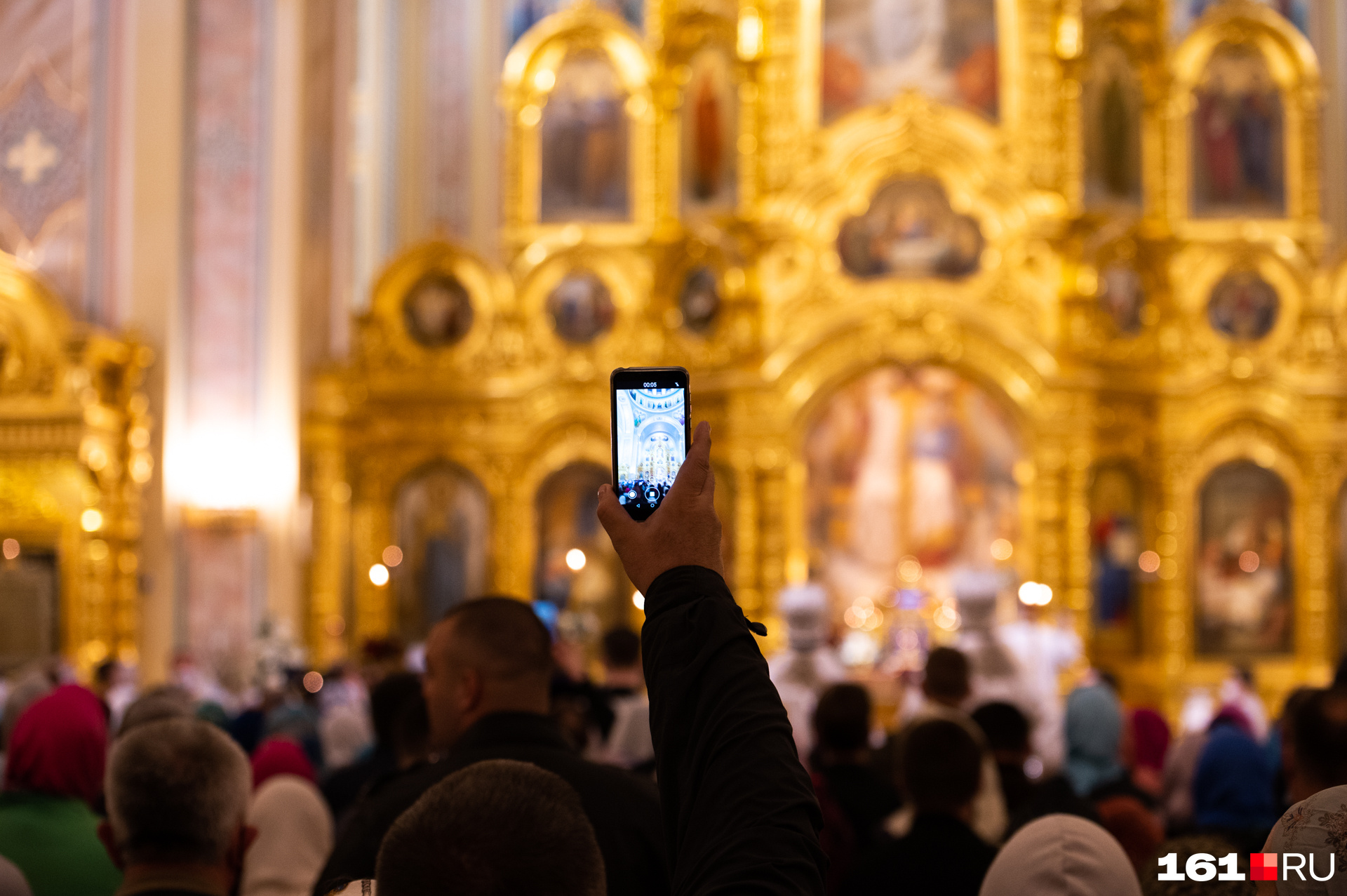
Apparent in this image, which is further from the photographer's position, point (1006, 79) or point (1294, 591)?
point (1006, 79)

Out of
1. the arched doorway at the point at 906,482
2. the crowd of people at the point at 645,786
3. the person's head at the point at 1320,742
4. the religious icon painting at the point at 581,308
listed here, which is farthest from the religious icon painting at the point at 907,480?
the person's head at the point at 1320,742

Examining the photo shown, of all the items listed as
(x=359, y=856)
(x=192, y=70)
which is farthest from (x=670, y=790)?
(x=192, y=70)

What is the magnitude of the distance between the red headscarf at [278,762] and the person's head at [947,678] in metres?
2.87

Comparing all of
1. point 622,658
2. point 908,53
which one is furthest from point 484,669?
point 908,53

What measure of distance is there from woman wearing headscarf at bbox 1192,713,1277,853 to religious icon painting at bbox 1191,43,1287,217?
52.7ft

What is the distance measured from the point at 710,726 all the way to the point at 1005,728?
177 inches

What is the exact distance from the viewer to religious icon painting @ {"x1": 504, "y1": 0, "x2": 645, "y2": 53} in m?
23.7

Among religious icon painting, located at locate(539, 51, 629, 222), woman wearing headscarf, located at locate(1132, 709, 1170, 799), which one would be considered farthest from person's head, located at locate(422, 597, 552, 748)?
religious icon painting, located at locate(539, 51, 629, 222)

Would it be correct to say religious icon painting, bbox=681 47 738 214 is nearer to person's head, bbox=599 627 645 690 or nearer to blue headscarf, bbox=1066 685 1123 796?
person's head, bbox=599 627 645 690

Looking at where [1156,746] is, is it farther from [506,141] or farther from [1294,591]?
[506,141]

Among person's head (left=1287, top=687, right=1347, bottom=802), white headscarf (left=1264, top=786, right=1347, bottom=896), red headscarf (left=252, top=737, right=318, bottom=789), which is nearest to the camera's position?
white headscarf (left=1264, top=786, right=1347, bottom=896)

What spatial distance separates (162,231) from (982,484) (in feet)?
32.7

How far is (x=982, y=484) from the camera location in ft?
64.1

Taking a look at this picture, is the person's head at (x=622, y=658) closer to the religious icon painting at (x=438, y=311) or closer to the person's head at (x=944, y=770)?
the person's head at (x=944, y=770)
